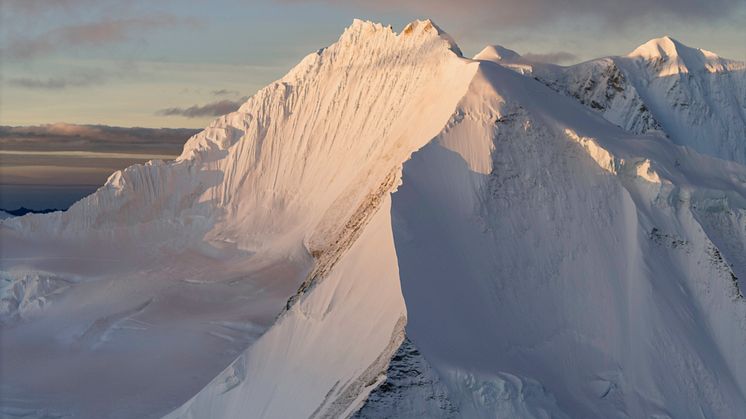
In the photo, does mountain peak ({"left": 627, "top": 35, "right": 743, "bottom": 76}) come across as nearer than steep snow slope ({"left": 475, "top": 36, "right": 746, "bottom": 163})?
No

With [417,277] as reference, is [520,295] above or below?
below

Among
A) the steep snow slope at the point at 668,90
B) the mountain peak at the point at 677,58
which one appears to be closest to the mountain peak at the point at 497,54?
the steep snow slope at the point at 668,90

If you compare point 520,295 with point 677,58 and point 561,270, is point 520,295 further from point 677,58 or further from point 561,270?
point 677,58

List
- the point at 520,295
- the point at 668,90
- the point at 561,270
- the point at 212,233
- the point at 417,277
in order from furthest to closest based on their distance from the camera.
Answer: the point at 668,90 < the point at 212,233 < the point at 561,270 < the point at 520,295 < the point at 417,277

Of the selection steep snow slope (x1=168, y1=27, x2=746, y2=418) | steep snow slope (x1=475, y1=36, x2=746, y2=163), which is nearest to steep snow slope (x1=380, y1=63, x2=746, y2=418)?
steep snow slope (x1=168, y1=27, x2=746, y2=418)

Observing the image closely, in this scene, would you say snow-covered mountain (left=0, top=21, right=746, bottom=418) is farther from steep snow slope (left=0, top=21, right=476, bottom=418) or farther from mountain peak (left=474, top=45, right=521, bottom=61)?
mountain peak (left=474, top=45, right=521, bottom=61)

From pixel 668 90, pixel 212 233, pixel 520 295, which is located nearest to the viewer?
pixel 520 295

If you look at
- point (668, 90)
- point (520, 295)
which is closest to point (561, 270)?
point (520, 295)

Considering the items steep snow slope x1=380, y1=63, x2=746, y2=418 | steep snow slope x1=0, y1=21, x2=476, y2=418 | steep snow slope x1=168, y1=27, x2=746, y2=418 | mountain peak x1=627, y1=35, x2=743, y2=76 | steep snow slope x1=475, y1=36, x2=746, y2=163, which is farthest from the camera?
mountain peak x1=627, y1=35, x2=743, y2=76
